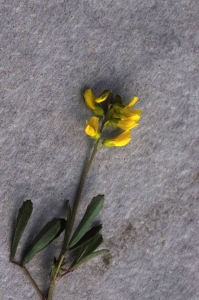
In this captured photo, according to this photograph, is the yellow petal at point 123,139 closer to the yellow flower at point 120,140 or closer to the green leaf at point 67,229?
the yellow flower at point 120,140

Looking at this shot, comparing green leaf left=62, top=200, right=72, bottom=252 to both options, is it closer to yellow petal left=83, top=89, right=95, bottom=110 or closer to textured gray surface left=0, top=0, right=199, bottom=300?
textured gray surface left=0, top=0, right=199, bottom=300

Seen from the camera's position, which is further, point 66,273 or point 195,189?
point 195,189

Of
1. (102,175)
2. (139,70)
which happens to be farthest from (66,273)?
(139,70)

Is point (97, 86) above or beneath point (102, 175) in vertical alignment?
above

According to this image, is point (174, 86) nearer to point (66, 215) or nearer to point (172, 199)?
point (172, 199)

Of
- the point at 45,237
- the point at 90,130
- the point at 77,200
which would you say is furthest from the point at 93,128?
the point at 45,237
